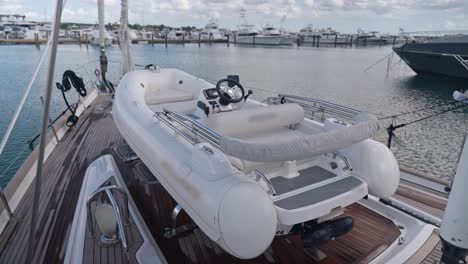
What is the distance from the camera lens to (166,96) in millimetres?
5191

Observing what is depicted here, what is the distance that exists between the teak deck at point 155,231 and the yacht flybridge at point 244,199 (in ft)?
0.04

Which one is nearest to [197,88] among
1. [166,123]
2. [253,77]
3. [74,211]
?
[166,123]

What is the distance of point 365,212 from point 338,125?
0.99 metres

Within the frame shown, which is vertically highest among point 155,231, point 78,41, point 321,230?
point 78,41

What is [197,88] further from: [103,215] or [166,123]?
[103,215]

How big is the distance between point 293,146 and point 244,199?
499mm

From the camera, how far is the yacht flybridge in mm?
2018

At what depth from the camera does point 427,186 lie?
12.3 feet

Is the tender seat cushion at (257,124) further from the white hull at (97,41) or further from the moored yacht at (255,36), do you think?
the moored yacht at (255,36)

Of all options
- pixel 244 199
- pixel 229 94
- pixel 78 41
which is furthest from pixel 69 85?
pixel 78 41

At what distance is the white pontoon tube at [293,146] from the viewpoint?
2.03 metres

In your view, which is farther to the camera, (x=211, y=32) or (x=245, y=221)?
(x=211, y=32)

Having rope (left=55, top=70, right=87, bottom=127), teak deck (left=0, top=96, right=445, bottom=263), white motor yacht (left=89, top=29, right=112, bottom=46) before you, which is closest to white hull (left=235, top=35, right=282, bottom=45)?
white motor yacht (left=89, top=29, right=112, bottom=46)

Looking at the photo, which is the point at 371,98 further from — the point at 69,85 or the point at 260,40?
the point at 260,40
